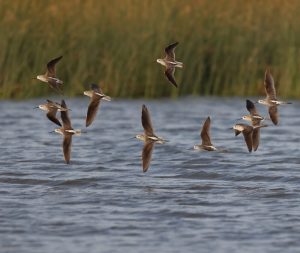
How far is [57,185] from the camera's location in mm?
12406

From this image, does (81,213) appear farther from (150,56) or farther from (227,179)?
(150,56)

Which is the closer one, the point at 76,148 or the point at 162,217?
the point at 162,217

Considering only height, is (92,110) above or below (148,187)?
above

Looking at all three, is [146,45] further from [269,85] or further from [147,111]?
[147,111]

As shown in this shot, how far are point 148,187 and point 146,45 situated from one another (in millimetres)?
7367

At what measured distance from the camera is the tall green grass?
19031mm

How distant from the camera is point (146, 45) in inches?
759

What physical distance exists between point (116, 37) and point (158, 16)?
0.83 m

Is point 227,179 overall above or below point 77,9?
below

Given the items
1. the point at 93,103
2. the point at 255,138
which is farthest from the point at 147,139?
the point at 255,138

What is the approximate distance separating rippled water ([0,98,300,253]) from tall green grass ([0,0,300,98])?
42cm

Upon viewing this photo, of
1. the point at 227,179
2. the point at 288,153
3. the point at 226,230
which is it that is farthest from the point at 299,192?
the point at 288,153

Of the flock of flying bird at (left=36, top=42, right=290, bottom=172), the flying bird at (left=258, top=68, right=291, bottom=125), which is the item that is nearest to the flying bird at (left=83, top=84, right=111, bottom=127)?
the flock of flying bird at (left=36, top=42, right=290, bottom=172)

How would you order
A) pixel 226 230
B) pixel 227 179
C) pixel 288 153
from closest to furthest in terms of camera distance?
pixel 226 230, pixel 227 179, pixel 288 153
